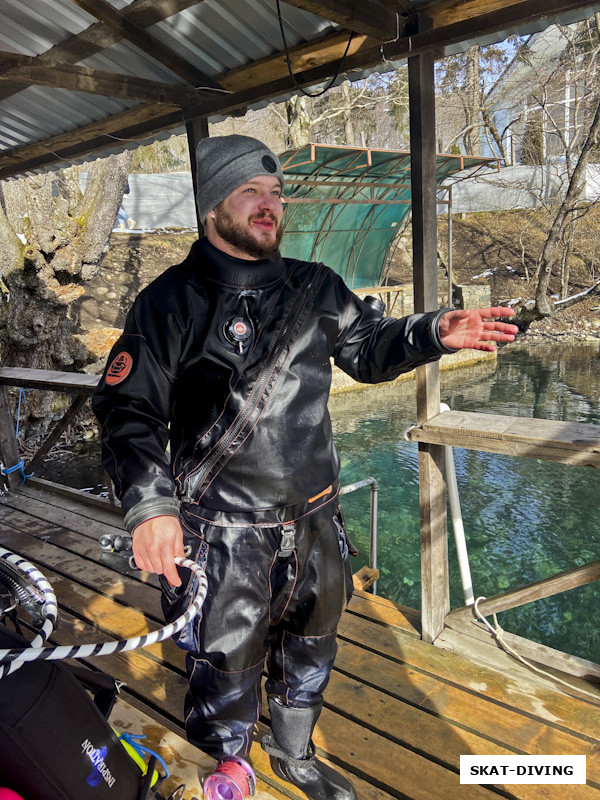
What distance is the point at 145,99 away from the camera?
2.66 m

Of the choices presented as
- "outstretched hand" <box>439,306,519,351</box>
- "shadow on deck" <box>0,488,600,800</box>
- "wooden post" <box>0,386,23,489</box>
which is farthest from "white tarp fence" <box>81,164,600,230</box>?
"outstretched hand" <box>439,306,519,351</box>

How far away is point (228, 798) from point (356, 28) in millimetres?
2406

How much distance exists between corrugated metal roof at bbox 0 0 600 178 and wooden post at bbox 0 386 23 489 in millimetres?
2042

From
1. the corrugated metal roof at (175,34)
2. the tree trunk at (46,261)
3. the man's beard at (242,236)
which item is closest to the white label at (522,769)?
the man's beard at (242,236)

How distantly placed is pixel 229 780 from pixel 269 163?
171 centimetres

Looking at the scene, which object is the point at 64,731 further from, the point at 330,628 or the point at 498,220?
the point at 498,220

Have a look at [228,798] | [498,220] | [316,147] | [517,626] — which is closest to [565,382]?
[316,147]

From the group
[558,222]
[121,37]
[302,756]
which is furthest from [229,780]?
[558,222]

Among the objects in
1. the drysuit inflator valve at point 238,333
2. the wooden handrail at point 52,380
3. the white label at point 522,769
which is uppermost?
the drysuit inflator valve at point 238,333

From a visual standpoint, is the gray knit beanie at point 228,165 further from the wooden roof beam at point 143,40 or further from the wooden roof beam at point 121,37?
the wooden roof beam at point 143,40

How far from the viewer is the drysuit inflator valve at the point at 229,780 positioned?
169 cm

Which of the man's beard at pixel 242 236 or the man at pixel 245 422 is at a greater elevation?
the man's beard at pixel 242 236

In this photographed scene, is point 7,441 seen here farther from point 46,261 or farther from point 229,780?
point 46,261

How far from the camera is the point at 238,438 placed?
5.26 ft
